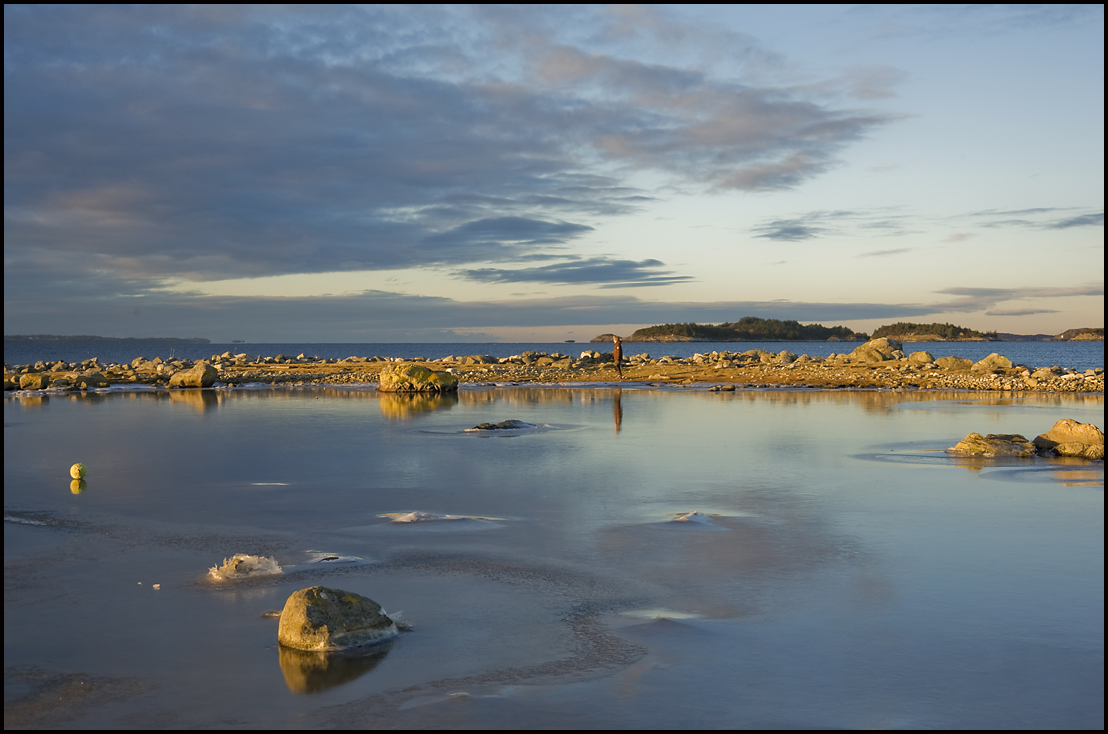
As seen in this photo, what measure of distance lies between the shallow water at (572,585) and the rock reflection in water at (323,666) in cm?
4

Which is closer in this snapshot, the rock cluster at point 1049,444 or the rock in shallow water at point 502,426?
the rock cluster at point 1049,444

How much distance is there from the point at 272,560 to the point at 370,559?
3.70ft

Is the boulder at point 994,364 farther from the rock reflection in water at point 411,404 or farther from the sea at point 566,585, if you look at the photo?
the sea at point 566,585

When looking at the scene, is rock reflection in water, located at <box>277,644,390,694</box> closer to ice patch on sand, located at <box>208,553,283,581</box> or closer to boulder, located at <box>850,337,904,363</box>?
ice patch on sand, located at <box>208,553,283,581</box>

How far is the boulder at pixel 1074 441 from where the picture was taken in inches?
711

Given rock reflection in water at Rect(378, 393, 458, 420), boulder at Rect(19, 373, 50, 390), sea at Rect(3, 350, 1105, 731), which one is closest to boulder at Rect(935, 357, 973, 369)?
rock reflection in water at Rect(378, 393, 458, 420)

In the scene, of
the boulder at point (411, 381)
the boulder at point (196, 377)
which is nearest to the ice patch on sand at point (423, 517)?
the boulder at point (411, 381)

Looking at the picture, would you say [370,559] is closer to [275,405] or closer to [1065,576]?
[1065,576]

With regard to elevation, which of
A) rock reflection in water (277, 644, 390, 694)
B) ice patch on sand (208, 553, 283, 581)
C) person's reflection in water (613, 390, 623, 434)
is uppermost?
person's reflection in water (613, 390, 623, 434)

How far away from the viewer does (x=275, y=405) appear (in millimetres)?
34031

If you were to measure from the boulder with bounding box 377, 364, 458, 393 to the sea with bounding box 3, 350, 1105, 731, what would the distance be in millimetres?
19057

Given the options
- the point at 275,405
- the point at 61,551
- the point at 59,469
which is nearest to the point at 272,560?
the point at 61,551

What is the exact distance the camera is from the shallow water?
657 centimetres

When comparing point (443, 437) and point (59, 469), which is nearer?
point (59, 469)
